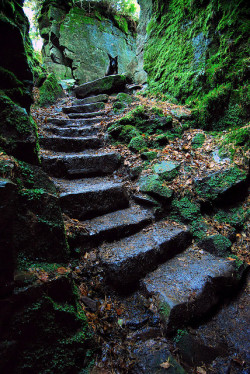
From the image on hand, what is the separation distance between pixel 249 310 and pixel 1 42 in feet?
13.3

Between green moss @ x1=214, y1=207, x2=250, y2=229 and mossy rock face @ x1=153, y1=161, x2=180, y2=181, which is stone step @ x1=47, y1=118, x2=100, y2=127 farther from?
green moss @ x1=214, y1=207, x2=250, y2=229

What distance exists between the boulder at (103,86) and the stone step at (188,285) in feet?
23.9

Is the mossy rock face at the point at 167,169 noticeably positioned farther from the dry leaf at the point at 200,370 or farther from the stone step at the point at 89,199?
the dry leaf at the point at 200,370

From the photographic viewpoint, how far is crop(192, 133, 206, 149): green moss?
417 centimetres

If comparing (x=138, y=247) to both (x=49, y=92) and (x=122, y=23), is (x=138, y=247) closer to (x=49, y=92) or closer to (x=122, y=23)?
(x=49, y=92)

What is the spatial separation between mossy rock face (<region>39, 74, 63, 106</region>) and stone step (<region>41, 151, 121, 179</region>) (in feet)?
13.9

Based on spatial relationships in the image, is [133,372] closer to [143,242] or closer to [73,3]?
[143,242]

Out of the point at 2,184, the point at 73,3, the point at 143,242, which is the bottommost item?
the point at 143,242

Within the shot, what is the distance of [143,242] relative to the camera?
263cm

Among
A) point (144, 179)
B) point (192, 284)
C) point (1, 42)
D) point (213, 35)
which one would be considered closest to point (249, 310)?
point (192, 284)

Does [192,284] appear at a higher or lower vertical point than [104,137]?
lower

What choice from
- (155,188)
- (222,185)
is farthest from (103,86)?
(222,185)

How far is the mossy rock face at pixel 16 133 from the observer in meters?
1.71

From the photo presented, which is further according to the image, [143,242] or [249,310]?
[143,242]
